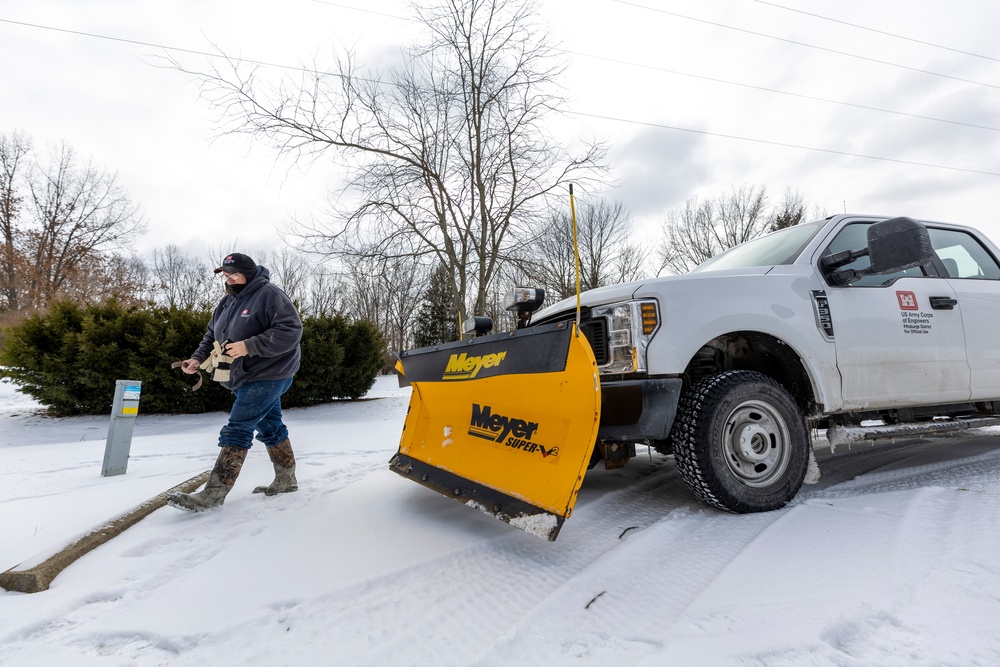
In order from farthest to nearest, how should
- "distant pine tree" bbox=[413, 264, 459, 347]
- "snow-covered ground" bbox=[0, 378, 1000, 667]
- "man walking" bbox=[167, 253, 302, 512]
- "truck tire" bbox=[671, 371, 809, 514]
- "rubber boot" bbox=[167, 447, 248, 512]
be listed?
1. "distant pine tree" bbox=[413, 264, 459, 347]
2. "man walking" bbox=[167, 253, 302, 512]
3. "rubber boot" bbox=[167, 447, 248, 512]
4. "truck tire" bbox=[671, 371, 809, 514]
5. "snow-covered ground" bbox=[0, 378, 1000, 667]

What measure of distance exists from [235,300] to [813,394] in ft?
12.5

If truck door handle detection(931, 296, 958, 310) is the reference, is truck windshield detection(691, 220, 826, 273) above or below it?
above

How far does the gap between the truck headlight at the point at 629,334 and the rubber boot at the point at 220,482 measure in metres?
2.33

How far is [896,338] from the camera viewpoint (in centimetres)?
322

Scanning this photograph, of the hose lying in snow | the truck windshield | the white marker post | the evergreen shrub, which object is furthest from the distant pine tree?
the hose lying in snow

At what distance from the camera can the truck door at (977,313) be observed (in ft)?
11.5

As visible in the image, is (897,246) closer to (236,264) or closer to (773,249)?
(773,249)

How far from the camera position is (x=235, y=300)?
11.2 ft

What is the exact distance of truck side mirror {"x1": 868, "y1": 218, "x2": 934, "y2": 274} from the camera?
8.55 feet

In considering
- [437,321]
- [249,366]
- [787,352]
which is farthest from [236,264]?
[437,321]

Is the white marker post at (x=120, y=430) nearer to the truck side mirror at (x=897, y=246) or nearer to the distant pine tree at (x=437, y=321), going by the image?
the truck side mirror at (x=897, y=246)

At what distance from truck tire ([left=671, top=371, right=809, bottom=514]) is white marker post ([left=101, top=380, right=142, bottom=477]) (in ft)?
14.1

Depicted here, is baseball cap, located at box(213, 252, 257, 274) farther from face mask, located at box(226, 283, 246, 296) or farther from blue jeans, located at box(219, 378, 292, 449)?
blue jeans, located at box(219, 378, 292, 449)

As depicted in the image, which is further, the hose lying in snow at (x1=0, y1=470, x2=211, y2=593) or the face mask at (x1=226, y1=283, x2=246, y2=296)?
the face mask at (x1=226, y1=283, x2=246, y2=296)
